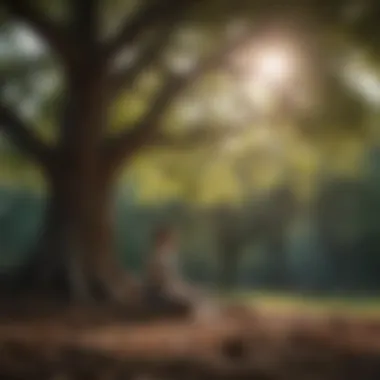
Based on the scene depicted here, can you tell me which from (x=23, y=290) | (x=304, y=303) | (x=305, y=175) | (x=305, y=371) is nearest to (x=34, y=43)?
(x=23, y=290)

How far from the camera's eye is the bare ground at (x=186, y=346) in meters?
1.43

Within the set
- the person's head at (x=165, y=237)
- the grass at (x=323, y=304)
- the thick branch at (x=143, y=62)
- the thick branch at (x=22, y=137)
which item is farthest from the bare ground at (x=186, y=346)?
the thick branch at (x=143, y=62)

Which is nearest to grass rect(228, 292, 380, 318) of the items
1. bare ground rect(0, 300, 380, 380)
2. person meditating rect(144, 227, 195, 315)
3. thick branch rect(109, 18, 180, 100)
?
bare ground rect(0, 300, 380, 380)

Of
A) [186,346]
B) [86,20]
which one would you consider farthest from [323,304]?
[86,20]

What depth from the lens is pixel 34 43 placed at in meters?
1.54

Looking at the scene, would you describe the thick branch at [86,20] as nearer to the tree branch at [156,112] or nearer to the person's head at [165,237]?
the tree branch at [156,112]

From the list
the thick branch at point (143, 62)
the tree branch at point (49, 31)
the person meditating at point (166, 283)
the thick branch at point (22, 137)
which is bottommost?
the person meditating at point (166, 283)

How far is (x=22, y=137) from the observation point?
4.99 ft

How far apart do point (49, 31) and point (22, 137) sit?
245mm

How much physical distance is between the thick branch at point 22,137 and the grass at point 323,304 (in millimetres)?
561

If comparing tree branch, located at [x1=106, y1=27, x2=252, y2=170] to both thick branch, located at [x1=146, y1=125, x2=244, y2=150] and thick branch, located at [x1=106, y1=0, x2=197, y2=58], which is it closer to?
thick branch, located at [x1=146, y1=125, x2=244, y2=150]

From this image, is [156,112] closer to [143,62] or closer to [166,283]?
→ [143,62]

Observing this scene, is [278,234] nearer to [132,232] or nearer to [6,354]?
[132,232]

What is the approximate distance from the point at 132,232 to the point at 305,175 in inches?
15.5
